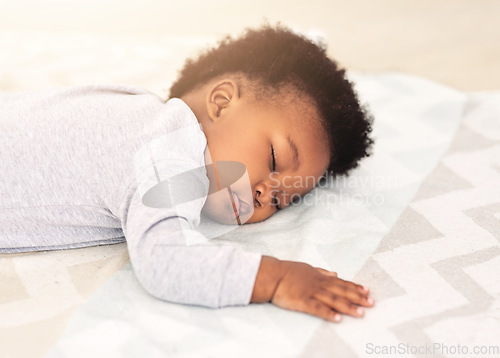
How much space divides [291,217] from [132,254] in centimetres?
31

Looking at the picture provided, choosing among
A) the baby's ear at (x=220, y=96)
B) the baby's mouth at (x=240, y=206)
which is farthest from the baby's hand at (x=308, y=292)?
the baby's ear at (x=220, y=96)

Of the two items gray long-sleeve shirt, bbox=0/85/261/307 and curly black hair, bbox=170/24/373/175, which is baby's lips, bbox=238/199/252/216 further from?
curly black hair, bbox=170/24/373/175

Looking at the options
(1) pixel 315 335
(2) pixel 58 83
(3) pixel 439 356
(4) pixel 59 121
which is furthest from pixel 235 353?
(2) pixel 58 83

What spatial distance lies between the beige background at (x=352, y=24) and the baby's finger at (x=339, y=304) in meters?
0.97

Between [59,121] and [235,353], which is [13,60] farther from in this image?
[235,353]

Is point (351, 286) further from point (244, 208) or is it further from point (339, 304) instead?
point (244, 208)

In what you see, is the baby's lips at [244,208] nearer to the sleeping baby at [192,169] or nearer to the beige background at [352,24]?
the sleeping baby at [192,169]

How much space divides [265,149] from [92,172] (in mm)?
261

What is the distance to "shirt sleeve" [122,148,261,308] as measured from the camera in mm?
631

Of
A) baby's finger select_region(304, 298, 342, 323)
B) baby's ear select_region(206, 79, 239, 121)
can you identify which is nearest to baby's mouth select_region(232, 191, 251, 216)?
baby's ear select_region(206, 79, 239, 121)

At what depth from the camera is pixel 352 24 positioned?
183cm

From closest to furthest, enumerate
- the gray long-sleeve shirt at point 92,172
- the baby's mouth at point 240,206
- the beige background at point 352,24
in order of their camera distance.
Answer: the gray long-sleeve shirt at point 92,172, the baby's mouth at point 240,206, the beige background at point 352,24

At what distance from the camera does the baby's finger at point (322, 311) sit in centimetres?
62

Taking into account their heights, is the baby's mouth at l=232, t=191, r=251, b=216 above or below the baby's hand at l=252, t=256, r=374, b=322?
above
